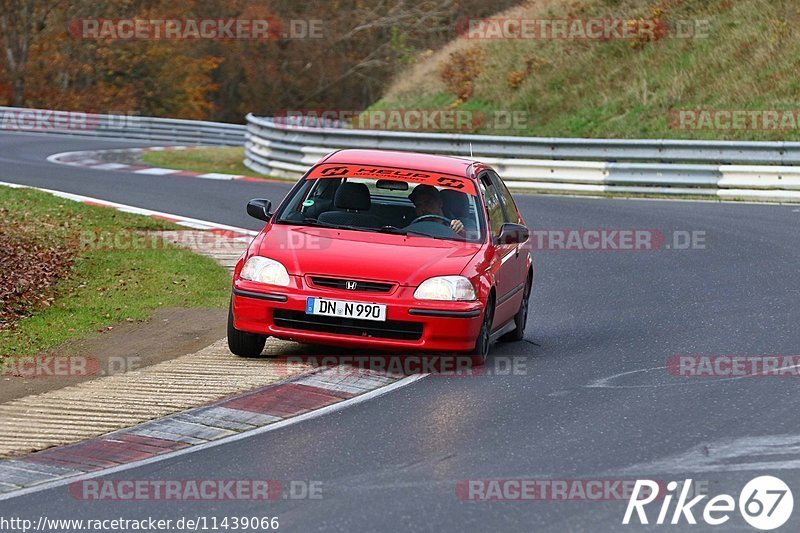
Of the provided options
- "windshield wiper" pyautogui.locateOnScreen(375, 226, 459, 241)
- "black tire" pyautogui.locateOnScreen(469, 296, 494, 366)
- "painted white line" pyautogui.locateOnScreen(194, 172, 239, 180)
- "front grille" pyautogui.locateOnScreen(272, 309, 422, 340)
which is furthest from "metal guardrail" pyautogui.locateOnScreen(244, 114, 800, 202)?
"front grille" pyautogui.locateOnScreen(272, 309, 422, 340)

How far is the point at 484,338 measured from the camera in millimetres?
10125

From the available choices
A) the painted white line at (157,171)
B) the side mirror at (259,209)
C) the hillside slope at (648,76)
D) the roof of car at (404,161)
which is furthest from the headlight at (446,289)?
the hillside slope at (648,76)

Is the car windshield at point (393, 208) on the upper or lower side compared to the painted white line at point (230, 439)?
upper

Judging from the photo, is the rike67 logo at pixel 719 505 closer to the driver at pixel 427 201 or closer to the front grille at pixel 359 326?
the front grille at pixel 359 326

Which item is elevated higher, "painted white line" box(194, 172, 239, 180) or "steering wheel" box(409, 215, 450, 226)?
"steering wheel" box(409, 215, 450, 226)

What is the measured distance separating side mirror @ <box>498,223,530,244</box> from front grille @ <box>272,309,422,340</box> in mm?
1419

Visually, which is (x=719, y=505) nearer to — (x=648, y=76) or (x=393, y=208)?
(x=393, y=208)

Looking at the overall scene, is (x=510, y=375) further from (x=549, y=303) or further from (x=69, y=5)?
(x=69, y=5)

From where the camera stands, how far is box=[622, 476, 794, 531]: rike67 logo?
20.3 ft

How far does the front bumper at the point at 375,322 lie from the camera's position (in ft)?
31.8

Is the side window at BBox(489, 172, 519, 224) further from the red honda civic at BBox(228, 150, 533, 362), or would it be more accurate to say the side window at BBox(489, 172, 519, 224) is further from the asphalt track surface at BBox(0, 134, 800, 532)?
the asphalt track surface at BBox(0, 134, 800, 532)

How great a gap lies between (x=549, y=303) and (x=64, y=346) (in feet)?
16.0

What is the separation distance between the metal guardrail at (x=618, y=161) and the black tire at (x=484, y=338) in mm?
14117

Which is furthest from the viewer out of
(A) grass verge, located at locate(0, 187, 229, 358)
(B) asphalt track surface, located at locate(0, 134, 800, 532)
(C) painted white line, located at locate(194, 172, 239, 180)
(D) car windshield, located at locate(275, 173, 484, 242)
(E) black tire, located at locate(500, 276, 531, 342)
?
(C) painted white line, located at locate(194, 172, 239, 180)
